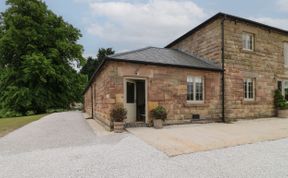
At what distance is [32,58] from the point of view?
19219 mm

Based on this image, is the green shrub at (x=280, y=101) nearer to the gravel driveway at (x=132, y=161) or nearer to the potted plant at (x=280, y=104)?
the potted plant at (x=280, y=104)

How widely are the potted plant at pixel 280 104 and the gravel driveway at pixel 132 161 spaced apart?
26.3ft

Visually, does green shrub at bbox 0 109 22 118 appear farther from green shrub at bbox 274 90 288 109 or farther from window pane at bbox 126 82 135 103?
green shrub at bbox 274 90 288 109

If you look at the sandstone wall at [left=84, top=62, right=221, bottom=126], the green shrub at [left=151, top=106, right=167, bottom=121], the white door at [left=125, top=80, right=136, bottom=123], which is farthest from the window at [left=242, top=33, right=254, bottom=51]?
the white door at [left=125, top=80, right=136, bottom=123]

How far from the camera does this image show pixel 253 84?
1224cm

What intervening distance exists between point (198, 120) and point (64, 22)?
70.1ft

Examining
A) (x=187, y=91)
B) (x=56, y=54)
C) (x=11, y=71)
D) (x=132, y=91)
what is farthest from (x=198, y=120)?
(x=11, y=71)

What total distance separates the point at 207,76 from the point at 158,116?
3.82 metres

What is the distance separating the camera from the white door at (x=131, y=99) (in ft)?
31.7

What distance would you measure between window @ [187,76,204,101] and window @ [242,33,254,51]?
404 cm

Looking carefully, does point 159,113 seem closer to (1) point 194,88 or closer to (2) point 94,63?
(1) point 194,88

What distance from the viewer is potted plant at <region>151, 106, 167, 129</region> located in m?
8.61

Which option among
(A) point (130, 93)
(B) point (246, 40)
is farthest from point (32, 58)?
(B) point (246, 40)

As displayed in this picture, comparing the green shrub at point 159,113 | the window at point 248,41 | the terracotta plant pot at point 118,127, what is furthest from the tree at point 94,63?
the terracotta plant pot at point 118,127
